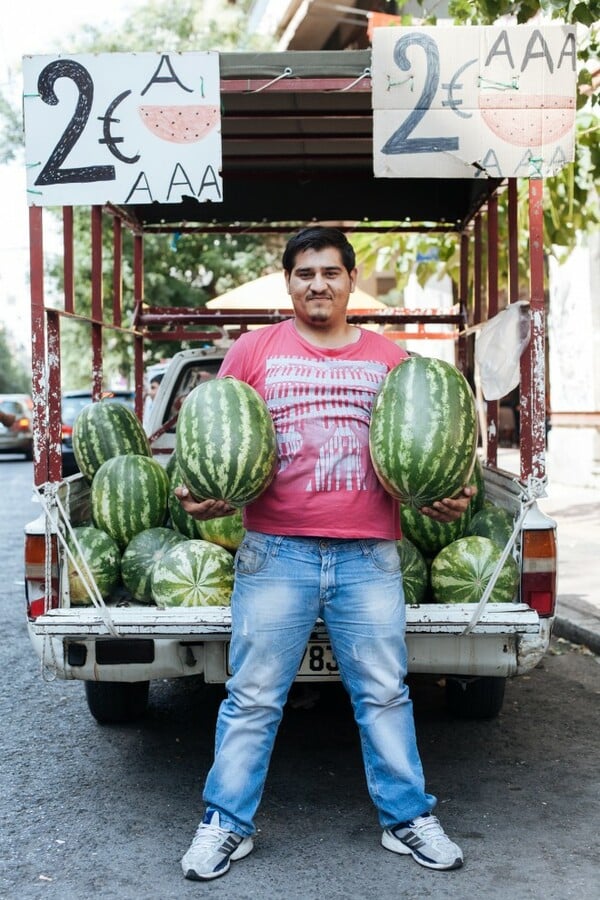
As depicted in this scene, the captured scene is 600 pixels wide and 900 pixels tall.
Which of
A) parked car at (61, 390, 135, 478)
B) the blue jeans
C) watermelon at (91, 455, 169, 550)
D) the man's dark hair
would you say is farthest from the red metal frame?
parked car at (61, 390, 135, 478)

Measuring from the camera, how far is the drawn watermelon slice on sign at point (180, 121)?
13.9 feet

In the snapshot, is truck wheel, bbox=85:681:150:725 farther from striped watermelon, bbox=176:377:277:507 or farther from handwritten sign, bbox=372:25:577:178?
handwritten sign, bbox=372:25:577:178

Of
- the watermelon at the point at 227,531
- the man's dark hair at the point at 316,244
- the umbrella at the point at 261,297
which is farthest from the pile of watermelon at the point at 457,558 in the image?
the umbrella at the point at 261,297

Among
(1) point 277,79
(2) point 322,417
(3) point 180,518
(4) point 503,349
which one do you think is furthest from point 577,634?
(1) point 277,79

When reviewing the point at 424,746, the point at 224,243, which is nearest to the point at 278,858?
the point at 424,746

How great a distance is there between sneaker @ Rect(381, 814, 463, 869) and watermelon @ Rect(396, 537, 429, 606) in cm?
101

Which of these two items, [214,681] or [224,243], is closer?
[214,681]

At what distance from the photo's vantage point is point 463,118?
4340 millimetres

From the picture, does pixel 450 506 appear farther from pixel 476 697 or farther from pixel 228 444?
pixel 476 697

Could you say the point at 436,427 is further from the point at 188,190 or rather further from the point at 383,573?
the point at 188,190

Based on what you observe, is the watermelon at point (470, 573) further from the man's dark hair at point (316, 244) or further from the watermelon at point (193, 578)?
the man's dark hair at point (316, 244)

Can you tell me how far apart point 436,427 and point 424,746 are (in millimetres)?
1944

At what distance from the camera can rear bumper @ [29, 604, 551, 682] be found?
13.0 feet

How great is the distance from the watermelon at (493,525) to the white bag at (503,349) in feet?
1.81
